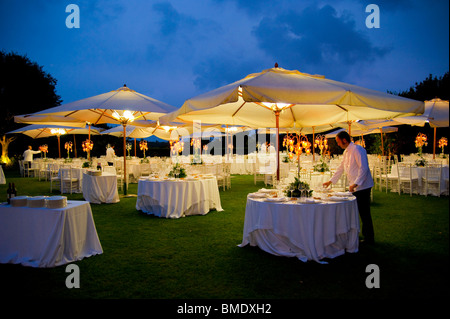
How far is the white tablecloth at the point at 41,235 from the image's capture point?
415cm

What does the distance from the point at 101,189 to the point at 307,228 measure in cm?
715

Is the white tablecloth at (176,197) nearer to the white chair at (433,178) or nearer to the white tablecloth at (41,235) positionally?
the white tablecloth at (41,235)

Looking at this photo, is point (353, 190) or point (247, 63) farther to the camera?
point (247, 63)

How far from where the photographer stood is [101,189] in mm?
9453

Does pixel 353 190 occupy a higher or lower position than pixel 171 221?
higher

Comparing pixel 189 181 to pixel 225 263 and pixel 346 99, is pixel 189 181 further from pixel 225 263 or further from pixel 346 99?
pixel 346 99

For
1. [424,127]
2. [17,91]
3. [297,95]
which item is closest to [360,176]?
[297,95]

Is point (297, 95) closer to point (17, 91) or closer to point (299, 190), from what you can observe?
point (299, 190)

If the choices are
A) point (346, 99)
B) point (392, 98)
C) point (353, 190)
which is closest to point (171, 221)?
point (353, 190)

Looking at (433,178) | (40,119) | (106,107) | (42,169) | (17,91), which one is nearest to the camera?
(106,107)

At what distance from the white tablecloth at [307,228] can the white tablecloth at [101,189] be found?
242 inches

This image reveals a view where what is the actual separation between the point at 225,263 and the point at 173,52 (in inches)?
4279

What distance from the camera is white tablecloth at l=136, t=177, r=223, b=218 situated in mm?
7531

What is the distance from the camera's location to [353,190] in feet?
16.3
